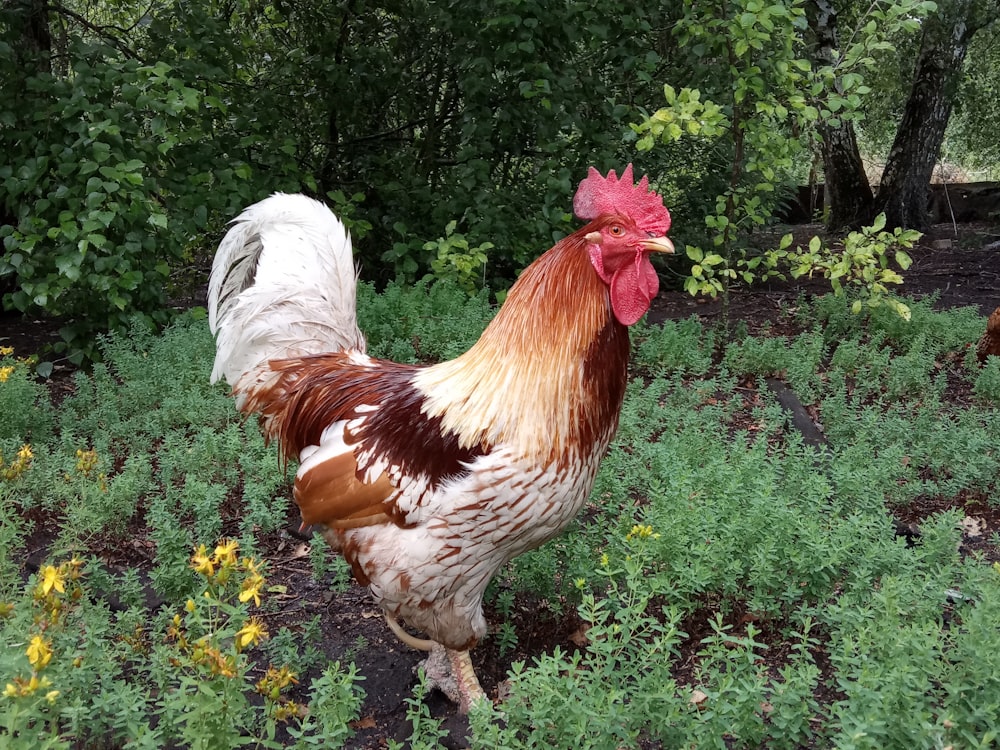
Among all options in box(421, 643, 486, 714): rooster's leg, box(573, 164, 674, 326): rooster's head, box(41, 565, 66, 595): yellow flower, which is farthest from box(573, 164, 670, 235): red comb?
box(41, 565, 66, 595): yellow flower

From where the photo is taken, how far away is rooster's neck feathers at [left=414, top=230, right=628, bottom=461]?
2.58 metres

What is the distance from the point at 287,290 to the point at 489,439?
132cm

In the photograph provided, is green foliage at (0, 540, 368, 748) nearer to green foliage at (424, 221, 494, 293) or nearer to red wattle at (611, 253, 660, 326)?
red wattle at (611, 253, 660, 326)

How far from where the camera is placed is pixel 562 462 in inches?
102

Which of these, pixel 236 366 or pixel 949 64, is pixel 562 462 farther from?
pixel 949 64

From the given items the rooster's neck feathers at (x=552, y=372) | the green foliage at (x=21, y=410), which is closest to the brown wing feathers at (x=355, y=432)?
the rooster's neck feathers at (x=552, y=372)

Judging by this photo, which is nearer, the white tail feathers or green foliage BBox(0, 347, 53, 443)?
the white tail feathers

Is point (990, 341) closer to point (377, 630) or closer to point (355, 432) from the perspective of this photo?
point (377, 630)

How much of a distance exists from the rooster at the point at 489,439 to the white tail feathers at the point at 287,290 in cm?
54

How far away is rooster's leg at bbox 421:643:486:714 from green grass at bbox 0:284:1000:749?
0.52ft

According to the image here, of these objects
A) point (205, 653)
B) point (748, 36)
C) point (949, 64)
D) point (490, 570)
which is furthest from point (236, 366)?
point (949, 64)

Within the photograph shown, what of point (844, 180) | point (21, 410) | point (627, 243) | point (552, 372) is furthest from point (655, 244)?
point (844, 180)

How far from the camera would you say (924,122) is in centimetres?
1089

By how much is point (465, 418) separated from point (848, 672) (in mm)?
1407
